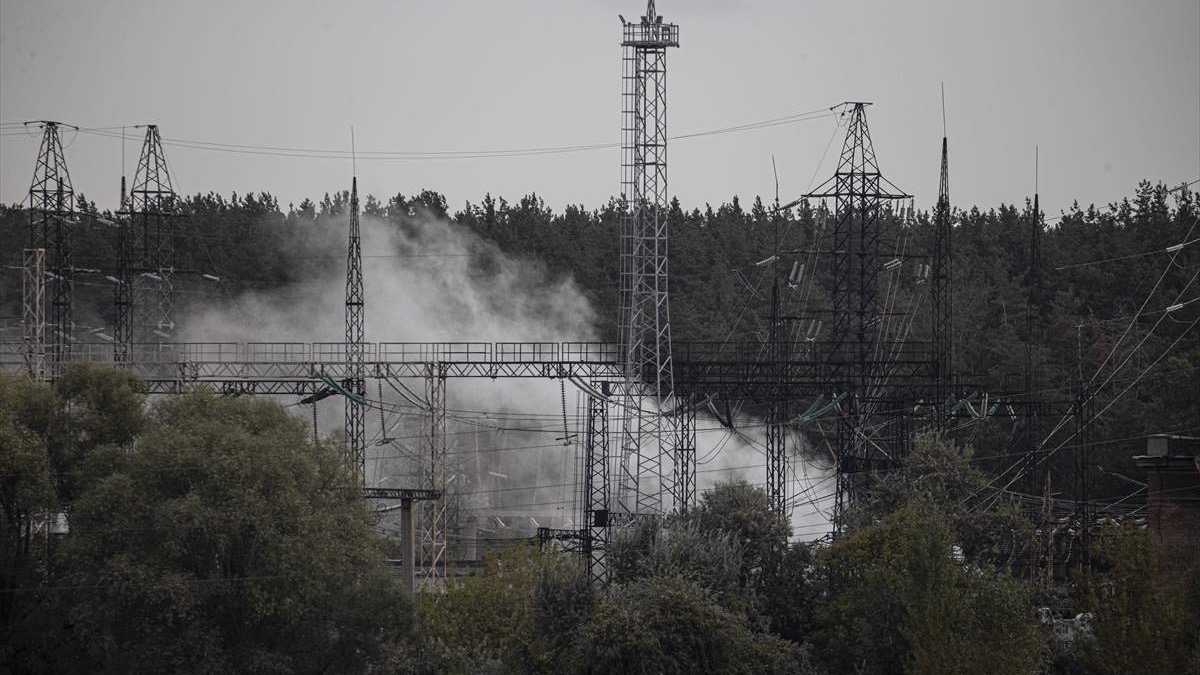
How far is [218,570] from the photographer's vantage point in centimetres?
3662

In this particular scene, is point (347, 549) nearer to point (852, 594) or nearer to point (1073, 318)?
point (852, 594)

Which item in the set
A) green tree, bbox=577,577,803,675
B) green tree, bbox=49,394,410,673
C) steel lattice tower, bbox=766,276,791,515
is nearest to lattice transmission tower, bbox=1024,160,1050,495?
steel lattice tower, bbox=766,276,791,515

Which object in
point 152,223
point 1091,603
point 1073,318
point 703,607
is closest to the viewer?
point 1091,603

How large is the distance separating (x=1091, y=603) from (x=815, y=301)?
5307cm

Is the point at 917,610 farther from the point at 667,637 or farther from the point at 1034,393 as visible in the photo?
the point at 1034,393

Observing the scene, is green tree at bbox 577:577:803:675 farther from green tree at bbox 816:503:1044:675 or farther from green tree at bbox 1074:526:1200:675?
green tree at bbox 1074:526:1200:675

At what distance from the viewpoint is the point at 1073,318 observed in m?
80.0

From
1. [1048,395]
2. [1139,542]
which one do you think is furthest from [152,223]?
[1139,542]

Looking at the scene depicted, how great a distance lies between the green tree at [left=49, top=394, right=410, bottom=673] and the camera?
35.0 metres

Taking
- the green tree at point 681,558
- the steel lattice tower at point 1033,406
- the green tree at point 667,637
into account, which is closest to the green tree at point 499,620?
the green tree at point 667,637

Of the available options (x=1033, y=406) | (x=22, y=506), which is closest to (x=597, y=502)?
(x=22, y=506)

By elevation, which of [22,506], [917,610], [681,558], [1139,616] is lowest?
[917,610]

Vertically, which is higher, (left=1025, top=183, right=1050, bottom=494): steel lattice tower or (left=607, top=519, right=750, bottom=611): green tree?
(left=1025, top=183, right=1050, bottom=494): steel lattice tower

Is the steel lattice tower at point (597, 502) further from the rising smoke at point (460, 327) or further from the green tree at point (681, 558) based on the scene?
the rising smoke at point (460, 327)
